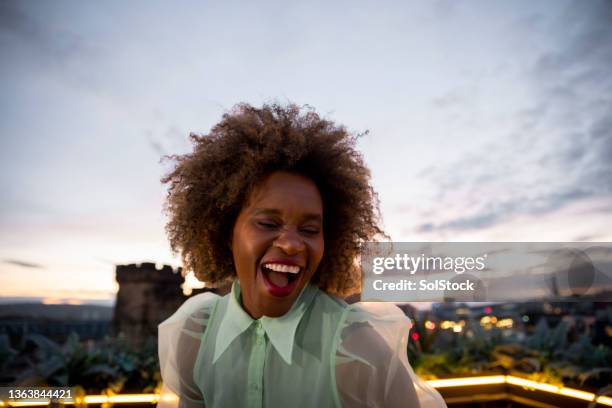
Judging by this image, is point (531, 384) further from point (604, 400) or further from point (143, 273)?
point (143, 273)

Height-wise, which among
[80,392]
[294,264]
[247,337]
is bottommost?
[80,392]

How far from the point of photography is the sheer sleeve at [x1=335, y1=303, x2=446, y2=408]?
1293 mm

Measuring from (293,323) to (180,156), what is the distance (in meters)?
Answer: 0.79

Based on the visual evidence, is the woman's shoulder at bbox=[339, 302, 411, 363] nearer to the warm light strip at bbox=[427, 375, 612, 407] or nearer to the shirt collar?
the shirt collar

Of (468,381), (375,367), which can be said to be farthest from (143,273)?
(375,367)

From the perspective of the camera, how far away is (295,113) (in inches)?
65.9

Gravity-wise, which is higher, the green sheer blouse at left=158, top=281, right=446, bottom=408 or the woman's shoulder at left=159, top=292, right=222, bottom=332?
the woman's shoulder at left=159, top=292, right=222, bottom=332

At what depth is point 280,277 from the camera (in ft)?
4.50

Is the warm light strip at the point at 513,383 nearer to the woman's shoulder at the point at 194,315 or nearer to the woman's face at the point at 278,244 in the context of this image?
the woman's shoulder at the point at 194,315

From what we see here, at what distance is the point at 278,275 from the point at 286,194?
254 millimetres

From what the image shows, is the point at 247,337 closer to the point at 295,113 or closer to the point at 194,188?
the point at 194,188

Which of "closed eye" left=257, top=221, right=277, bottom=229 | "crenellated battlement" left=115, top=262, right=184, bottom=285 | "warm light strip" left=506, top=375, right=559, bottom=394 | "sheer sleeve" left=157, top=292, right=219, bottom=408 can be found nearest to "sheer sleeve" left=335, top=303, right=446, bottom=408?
"closed eye" left=257, top=221, right=277, bottom=229

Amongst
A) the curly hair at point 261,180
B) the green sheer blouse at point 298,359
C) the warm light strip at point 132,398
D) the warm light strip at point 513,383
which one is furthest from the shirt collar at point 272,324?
the warm light strip at point 513,383

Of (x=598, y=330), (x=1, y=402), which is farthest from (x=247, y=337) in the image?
(x=598, y=330)
